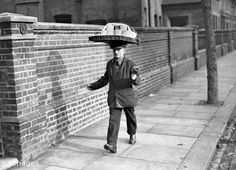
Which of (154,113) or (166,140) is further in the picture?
(154,113)

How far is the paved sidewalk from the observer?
4.99 metres

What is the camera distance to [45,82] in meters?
5.82

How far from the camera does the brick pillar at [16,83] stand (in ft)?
15.9

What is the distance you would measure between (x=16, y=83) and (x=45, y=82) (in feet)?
3.02

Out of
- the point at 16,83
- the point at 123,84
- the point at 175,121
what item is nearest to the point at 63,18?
the point at 175,121

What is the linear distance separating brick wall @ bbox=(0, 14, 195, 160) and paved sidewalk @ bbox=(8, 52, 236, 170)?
303mm

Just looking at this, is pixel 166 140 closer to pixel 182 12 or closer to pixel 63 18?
pixel 63 18

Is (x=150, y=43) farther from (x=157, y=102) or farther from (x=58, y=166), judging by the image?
(x=58, y=166)

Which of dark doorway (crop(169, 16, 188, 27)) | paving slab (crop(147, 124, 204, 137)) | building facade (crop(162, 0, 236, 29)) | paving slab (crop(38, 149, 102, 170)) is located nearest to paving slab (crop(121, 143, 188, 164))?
paving slab (crop(38, 149, 102, 170))

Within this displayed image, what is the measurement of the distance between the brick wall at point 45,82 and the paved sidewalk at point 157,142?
303 millimetres

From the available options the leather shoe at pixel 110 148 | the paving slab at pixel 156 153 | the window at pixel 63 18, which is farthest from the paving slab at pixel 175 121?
the window at pixel 63 18

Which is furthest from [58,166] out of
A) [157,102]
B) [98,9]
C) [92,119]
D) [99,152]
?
[98,9]

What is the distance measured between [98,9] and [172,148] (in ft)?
51.8

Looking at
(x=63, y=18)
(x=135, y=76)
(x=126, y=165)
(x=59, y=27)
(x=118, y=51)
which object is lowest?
(x=126, y=165)
